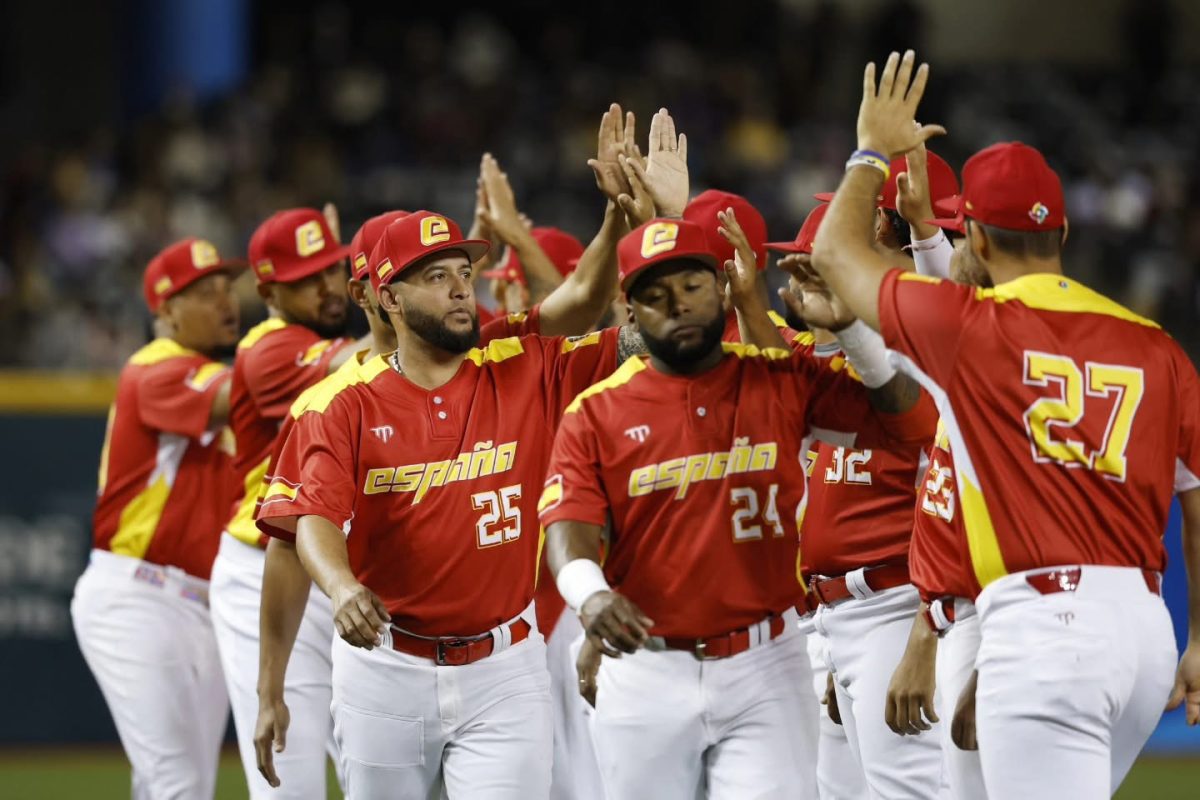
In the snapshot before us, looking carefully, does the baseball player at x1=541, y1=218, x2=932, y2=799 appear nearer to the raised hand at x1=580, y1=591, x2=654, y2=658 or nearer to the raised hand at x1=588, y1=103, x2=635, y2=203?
the raised hand at x1=580, y1=591, x2=654, y2=658

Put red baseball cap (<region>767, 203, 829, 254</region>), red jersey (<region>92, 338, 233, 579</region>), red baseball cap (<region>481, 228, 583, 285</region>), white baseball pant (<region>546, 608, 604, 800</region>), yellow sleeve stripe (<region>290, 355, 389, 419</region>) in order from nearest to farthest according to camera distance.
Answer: yellow sleeve stripe (<region>290, 355, 389, 419</region>) → red baseball cap (<region>767, 203, 829, 254</region>) → white baseball pant (<region>546, 608, 604, 800</region>) → red jersey (<region>92, 338, 233, 579</region>) → red baseball cap (<region>481, 228, 583, 285</region>)

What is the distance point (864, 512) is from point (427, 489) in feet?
4.71

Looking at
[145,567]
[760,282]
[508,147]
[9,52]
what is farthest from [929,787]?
[9,52]

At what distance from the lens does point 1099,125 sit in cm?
1766

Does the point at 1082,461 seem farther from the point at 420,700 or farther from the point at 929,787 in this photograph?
the point at 420,700

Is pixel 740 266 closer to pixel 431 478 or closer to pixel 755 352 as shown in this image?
pixel 755 352

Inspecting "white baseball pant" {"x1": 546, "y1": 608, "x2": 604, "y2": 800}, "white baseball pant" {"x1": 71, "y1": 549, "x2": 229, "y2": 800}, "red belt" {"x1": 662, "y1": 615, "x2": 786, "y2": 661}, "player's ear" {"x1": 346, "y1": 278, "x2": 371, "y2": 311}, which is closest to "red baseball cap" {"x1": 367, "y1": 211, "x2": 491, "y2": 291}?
"player's ear" {"x1": 346, "y1": 278, "x2": 371, "y2": 311}

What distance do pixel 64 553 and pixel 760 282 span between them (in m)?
6.56

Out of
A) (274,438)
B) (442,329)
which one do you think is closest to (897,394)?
(442,329)

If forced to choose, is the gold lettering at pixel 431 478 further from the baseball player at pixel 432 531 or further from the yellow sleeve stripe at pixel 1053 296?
the yellow sleeve stripe at pixel 1053 296

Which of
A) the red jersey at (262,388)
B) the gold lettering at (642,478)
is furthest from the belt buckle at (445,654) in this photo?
the red jersey at (262,388)

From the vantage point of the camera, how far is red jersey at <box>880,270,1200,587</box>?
4.13 metres

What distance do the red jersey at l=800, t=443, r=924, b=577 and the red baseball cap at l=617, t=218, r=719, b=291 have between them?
3.51ft

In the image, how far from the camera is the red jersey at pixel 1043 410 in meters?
4.13
